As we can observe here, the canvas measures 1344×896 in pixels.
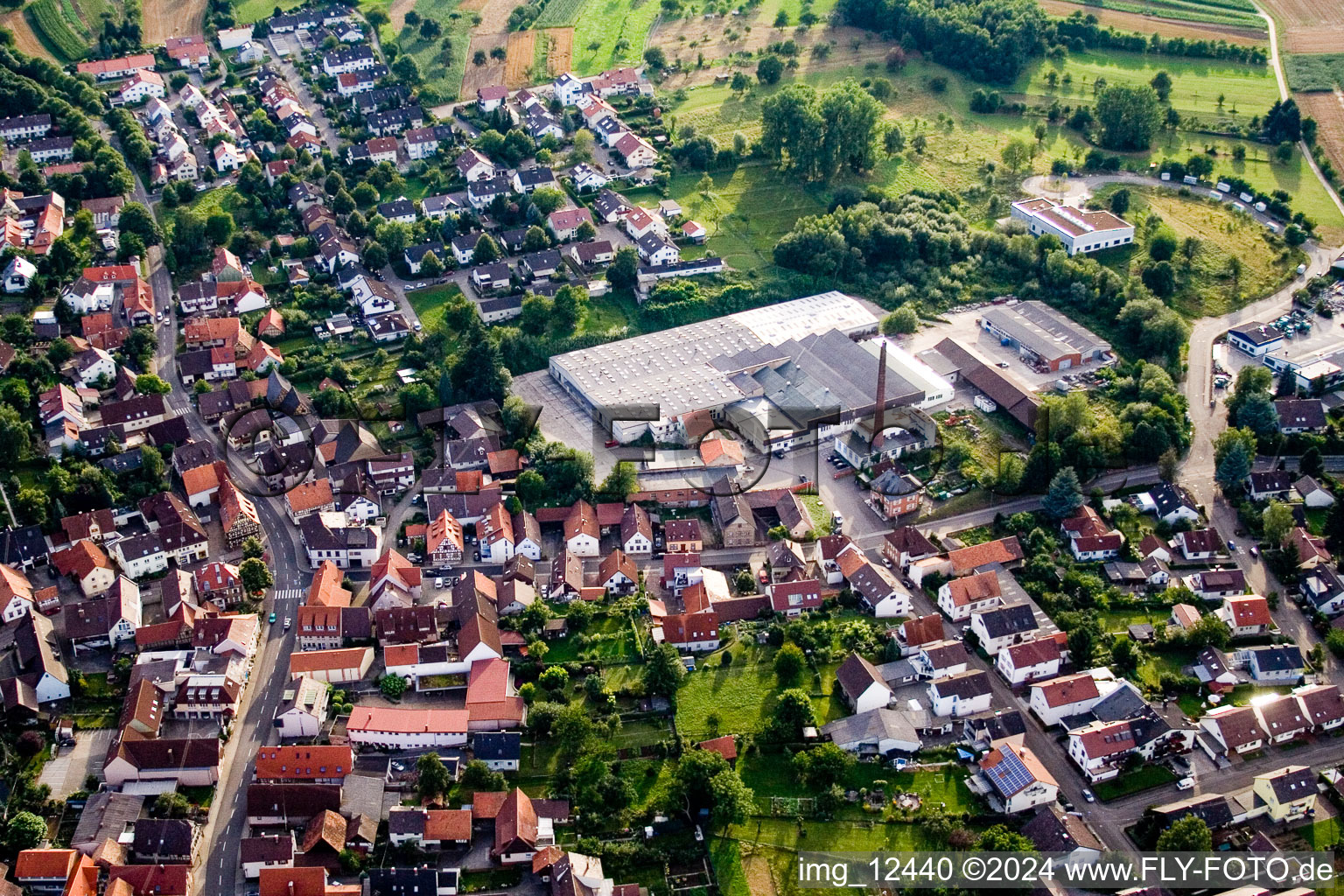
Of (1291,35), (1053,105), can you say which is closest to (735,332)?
(1053,105)

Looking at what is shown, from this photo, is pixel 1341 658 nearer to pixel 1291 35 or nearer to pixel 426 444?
pixel 426 444

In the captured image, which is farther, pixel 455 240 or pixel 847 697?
pixel 455 240

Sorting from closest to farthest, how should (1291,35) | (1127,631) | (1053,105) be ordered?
(1127,631) → (1053,105) → (1291,35)

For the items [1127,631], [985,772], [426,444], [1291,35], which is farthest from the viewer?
[1291,35]

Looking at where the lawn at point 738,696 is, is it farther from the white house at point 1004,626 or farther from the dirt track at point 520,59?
the dirt track at point 520,59

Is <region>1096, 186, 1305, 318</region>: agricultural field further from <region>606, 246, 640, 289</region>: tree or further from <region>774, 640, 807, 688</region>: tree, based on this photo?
<region>774, 640, 807, 688</region>: tree

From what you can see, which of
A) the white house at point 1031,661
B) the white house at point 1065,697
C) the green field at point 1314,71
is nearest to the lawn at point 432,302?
the white house at point 1031,661

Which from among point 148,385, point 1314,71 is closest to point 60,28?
point 148,385

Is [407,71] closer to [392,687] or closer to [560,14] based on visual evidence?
[560,14]
